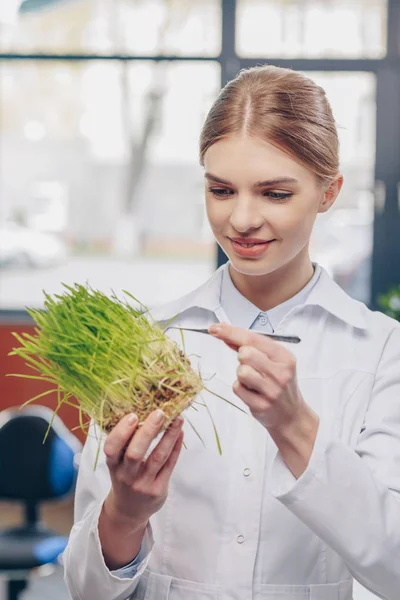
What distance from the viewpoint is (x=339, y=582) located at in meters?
1.38

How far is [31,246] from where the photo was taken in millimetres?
5926

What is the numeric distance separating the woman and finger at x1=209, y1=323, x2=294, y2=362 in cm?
8

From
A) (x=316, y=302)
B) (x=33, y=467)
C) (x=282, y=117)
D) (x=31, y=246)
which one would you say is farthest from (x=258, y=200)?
(x=31, y=246)

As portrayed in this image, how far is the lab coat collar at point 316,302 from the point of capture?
58.2 inches

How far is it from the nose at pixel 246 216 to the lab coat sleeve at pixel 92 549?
0.39 meters

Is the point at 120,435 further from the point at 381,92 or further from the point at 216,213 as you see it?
the point at 381,92

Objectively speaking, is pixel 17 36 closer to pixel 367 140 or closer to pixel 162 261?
pixel 162 261

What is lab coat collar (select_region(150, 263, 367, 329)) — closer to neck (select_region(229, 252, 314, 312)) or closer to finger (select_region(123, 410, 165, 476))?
neck (select_region(229, 252, 314, 312))

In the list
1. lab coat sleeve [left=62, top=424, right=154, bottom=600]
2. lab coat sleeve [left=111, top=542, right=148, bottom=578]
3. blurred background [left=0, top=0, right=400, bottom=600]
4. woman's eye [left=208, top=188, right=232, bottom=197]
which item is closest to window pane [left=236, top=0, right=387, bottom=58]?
blurred background [left=0, top=0, right=400, bottom=600]

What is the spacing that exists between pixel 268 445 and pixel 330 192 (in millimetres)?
433

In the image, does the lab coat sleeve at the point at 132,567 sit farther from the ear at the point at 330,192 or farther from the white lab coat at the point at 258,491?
the ear at the point at 330,192

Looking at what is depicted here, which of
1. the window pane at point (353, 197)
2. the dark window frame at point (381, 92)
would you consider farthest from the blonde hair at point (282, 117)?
the window pane at point (353, 197)

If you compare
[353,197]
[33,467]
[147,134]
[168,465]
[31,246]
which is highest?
[168,465]

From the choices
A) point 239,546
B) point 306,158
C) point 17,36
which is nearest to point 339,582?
point 239,546
